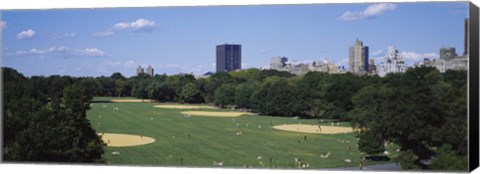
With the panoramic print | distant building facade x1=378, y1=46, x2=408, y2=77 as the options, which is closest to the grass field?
the panoramic print

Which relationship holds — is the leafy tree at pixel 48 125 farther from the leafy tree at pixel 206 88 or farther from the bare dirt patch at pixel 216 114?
the leafy tree at pixel 206 88

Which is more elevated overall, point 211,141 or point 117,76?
point 117,76

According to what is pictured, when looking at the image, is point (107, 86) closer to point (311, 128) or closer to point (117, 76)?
point (117, 76)

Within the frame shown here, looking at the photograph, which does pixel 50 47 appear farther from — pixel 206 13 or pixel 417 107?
pixel 417 107

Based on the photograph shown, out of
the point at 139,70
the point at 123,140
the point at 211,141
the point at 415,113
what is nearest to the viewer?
the point at 415,113

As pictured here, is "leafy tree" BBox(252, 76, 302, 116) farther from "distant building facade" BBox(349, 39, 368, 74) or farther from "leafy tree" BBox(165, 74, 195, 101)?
"distant building facade" BBox(349, 39, 368, 74)

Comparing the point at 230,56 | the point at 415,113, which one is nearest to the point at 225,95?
the point at 230,56
